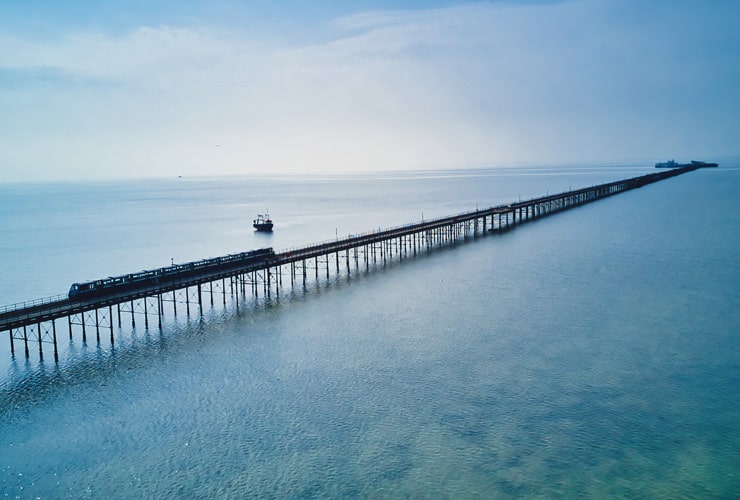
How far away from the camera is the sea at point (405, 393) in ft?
83.8

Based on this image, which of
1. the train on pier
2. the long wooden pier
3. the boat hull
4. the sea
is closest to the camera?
the sea

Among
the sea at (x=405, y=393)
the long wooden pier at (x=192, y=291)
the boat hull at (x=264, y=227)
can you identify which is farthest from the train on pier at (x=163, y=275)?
the boat hull at (x=264, y=227)

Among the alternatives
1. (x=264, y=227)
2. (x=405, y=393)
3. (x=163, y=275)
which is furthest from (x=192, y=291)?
(x=264, y=227)

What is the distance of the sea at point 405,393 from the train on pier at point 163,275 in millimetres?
3671

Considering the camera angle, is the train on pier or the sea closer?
the sea

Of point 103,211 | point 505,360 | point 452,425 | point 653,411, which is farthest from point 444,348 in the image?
point 103,211

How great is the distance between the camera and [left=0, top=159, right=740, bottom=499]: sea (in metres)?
25.5

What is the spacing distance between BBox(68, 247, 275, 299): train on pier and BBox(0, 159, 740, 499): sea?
3.67 m

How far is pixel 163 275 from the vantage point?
49.1m

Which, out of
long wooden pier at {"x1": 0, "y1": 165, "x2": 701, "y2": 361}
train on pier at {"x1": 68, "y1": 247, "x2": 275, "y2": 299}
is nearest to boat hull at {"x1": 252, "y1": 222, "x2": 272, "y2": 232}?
long wooden pier at {"x1": 0, "y1": 165, "x2": 701, "y2": 361}

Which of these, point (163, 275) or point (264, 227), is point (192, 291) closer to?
point (163, 275)

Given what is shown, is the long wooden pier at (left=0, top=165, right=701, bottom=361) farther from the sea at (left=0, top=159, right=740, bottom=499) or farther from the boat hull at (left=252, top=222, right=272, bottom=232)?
the boat hull at (left=252, top=222, right=272, bottom=232)

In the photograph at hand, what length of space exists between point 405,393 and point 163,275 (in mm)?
26017

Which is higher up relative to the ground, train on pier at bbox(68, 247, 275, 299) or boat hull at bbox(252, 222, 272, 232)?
train on pier at bbox(68, 247, 275, 299)
